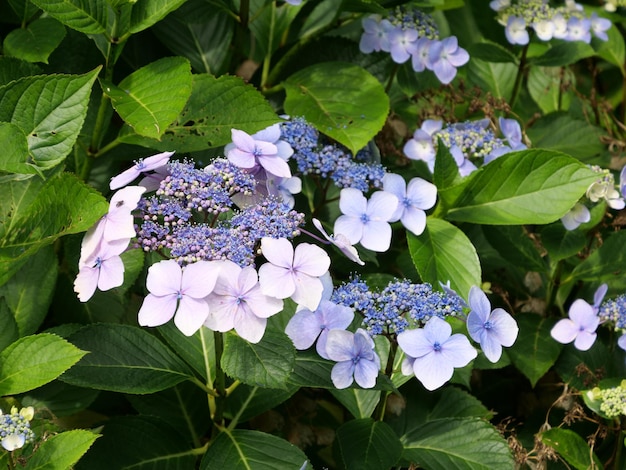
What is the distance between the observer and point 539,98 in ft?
8.00

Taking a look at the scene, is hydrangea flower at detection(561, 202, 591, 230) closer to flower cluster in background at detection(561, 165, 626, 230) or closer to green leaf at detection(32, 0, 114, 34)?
flower cluster in background at detection(561, 165, 626, 230)

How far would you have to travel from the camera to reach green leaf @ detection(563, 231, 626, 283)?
1.81m

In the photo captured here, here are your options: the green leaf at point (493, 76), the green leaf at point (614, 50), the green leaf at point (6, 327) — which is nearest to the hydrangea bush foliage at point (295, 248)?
the green leaf at point (6, 327)

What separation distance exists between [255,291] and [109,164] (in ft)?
2.58

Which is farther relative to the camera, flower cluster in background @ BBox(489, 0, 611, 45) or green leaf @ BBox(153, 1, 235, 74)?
flower cluster in background @ BBox(489, 0, 611, 45)

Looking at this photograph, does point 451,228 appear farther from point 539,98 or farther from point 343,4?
point 539,98

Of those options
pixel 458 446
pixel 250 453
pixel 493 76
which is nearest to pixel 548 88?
pixel 493 76

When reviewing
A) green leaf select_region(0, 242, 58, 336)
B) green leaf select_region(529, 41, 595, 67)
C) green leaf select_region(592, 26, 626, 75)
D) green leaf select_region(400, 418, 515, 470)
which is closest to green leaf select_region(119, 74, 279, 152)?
green leaf select_region(0, 242, 58, 336)

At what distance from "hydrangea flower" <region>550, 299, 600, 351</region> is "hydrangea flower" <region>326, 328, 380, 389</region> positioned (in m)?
0.61

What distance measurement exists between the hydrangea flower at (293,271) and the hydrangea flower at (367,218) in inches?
11.7

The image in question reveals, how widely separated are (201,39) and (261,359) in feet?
3.18

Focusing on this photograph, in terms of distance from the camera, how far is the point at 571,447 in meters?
1.62

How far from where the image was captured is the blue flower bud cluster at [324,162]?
5.20ft

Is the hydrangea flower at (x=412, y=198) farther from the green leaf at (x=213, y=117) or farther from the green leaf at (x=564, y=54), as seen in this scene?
the green leaf at (x=564, y=54)
